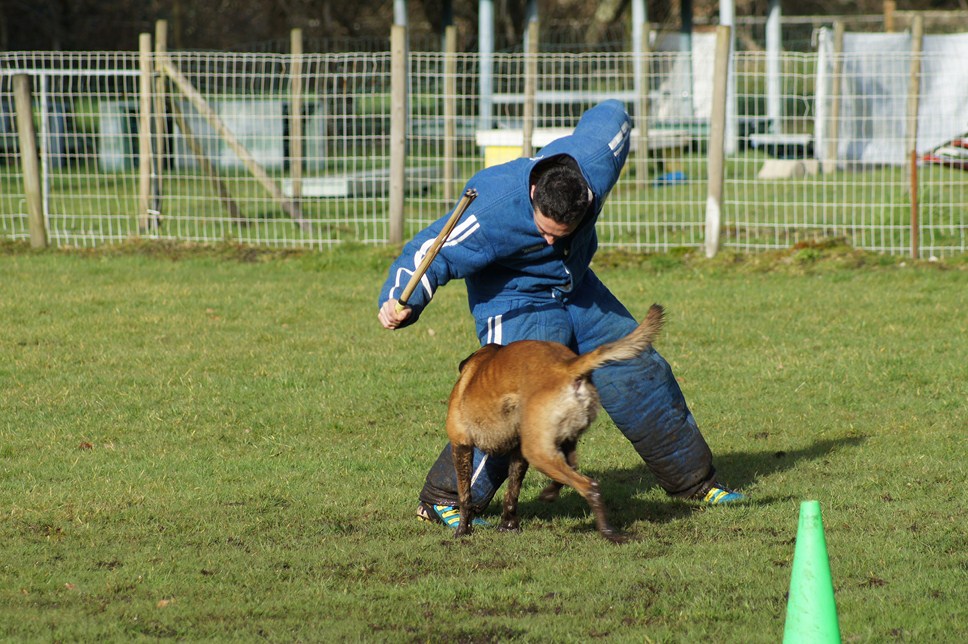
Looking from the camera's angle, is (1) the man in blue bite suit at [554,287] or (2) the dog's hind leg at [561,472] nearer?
(2) the dog's hind leg at [561,472]

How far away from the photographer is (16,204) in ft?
47.9

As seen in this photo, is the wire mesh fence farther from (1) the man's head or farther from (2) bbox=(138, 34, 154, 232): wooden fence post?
(1) the man's head

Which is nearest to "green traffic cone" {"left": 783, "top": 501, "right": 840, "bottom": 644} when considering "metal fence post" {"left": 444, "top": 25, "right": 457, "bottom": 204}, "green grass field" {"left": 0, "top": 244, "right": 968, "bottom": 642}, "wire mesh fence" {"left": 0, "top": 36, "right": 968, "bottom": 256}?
"green grass field" {"left": 0, "top": 244, "right": 968, "bottom": 642}

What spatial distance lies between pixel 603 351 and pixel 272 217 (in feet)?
33.0

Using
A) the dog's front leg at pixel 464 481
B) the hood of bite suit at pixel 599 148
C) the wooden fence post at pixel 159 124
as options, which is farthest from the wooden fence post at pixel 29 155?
the dog's front leg at pixel 464 481

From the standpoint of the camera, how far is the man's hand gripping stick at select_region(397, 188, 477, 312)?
496 centimetres

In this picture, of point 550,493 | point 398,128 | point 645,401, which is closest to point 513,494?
point 550,493

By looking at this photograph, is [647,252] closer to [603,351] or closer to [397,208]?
[397,208]

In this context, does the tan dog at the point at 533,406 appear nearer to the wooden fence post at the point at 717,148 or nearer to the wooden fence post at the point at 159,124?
the wooden fence post at the point at 717,148

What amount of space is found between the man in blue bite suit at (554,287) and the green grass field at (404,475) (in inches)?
9.9

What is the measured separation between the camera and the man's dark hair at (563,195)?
483cm

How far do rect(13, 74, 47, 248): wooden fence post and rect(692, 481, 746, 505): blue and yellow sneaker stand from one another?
32.6 ft

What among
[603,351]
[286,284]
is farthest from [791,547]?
[286,284]

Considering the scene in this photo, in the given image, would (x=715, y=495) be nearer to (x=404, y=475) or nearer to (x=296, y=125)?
(x=404, y=475)
